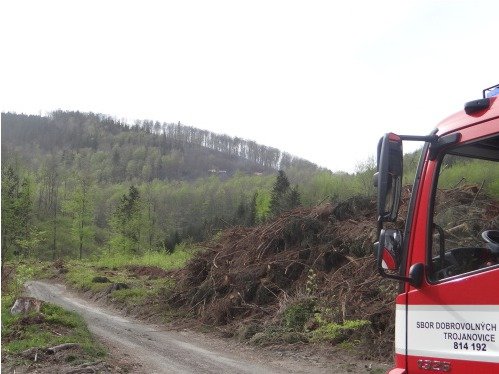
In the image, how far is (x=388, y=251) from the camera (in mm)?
3656

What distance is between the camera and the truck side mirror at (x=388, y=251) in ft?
11.9

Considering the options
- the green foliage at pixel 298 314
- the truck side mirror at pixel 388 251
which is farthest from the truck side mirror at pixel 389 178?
the green foliage at pixel 298 314

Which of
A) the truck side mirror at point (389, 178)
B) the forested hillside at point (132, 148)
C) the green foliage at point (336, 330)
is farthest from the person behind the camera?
the forested hillside at point (132, 148)

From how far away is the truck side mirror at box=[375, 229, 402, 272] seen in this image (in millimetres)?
3639

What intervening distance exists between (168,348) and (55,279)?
75.4 feet

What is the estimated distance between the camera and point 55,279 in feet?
106

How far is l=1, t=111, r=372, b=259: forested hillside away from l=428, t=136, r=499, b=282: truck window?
16455 millimetres

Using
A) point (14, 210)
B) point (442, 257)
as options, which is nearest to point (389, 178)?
point (442, 257)

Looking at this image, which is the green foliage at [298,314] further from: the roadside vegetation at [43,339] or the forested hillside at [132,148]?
the forested hillside at [132,148]

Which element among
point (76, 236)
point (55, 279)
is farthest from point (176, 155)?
point (55, 279)

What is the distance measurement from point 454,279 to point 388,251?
46 cm

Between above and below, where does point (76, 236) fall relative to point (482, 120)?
below

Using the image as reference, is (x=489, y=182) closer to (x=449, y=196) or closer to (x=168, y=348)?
(x=449, y=196)

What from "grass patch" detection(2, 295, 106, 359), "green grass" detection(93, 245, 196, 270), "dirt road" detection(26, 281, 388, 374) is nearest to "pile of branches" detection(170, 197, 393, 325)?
"dirt road" detection(26, 281, 388, 374)
